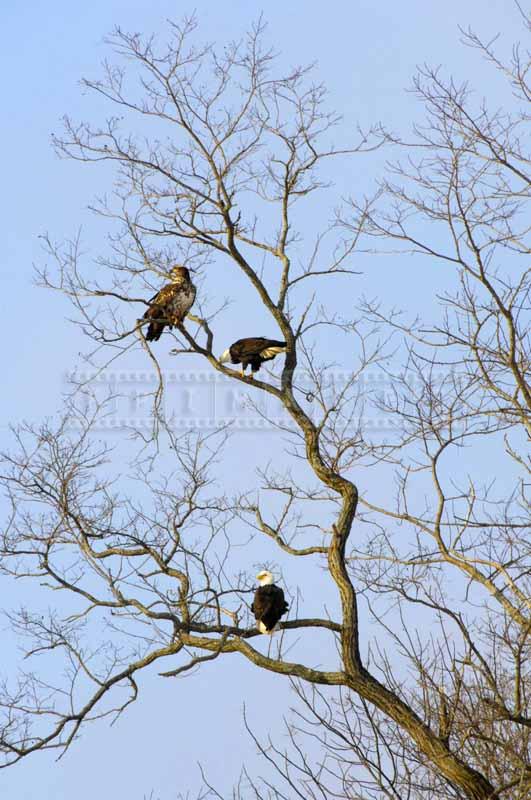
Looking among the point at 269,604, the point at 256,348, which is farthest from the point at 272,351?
the point at 269,604

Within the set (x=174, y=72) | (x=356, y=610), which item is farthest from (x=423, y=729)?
(x=174, y=72)

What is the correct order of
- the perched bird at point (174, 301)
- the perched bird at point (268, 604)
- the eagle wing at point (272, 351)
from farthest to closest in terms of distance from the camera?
the eagle wing at point (272, 351), the perched bird at point (174, 301), the perched bird at point (268, 604)

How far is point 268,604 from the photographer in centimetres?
903

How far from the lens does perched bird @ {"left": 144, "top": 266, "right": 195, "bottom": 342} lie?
9.34 metres

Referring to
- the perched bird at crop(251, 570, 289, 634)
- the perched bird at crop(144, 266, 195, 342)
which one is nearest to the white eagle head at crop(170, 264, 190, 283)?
the perched bird at crop(144, 266, 195, 342)

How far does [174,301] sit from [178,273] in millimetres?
219

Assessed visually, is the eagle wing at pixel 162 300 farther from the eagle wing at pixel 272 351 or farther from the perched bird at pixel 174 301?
the eagle wing at pixel 272 351

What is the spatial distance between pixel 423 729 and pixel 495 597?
0.98 m

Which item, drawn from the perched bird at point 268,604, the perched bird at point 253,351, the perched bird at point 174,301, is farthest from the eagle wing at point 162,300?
the perched bird at point 268,604

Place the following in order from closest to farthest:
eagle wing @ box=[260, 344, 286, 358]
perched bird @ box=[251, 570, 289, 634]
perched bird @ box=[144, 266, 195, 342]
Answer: perched bird @ box=[251, 570, 289, 634] → perched bird @ box=[144, 266, 195, 342] → eagle wing @ box=[260, 344, 286, 358]

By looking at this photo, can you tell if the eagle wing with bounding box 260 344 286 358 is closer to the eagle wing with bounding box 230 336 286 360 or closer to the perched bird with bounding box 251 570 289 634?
the eagle wing with bounding box 230 336 286 360

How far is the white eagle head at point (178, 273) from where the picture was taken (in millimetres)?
9398

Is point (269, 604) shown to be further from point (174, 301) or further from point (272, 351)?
point (174, 301)

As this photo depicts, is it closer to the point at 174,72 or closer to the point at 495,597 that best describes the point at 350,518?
the point at 495,597
